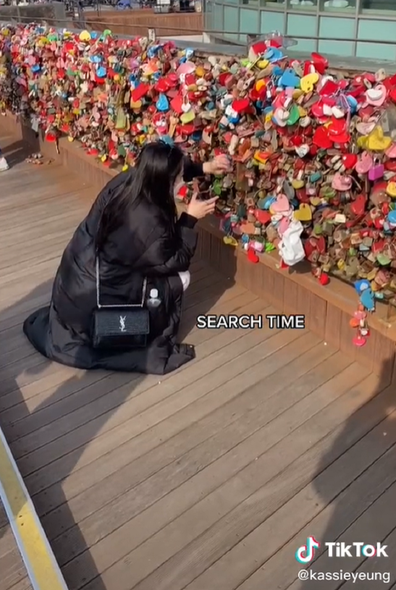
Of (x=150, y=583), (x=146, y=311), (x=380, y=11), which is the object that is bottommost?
(x=150, y=583)

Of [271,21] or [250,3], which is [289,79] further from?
[250,3]

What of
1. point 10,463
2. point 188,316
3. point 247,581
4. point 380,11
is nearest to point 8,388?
point 10,463

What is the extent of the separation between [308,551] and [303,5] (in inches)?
472

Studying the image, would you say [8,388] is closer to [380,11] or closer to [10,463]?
[10,463]

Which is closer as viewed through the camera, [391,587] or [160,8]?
[391,587]

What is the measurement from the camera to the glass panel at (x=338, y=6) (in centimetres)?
1115

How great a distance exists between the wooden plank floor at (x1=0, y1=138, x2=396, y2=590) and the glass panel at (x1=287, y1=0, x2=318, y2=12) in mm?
9983

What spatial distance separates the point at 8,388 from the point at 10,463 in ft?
2.09

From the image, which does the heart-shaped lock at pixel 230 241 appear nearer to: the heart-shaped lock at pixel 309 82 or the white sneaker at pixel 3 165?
the heart-shaped lock at pixel 309 82

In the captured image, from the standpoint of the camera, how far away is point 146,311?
10.4ft

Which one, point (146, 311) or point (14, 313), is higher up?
point (146, 311)

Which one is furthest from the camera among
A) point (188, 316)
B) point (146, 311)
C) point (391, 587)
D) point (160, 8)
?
point (160, 8)

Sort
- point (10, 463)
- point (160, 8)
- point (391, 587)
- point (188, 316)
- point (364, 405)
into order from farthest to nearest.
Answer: point (160, 8), point (188, 316), point (364, 405), point (10, 463), point (391, 587)

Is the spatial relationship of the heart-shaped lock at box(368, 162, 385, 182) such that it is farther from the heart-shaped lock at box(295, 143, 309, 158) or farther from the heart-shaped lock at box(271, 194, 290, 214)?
the heart-shaped lock at box(271, 194, 290, 214)
